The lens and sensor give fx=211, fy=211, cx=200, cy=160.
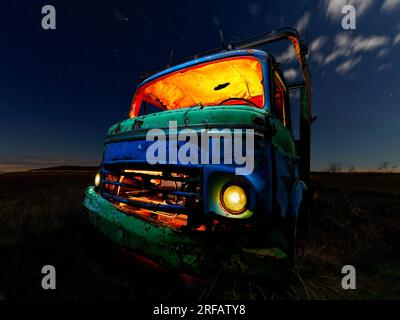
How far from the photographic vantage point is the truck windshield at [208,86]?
2150mm

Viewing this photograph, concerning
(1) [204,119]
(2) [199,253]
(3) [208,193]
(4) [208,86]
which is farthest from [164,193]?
(4) [208,86]

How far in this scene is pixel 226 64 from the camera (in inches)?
85.1

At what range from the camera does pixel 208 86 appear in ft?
8.79

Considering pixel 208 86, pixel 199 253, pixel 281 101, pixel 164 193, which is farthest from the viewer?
pixel 208 86

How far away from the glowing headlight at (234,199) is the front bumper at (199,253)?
19 cm

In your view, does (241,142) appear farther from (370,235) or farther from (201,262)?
(370,235)

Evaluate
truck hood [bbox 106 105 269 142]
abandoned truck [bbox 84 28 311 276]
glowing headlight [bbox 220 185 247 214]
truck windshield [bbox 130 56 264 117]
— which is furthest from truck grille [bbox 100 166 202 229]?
truck windshield [bbox 130 56 264 117]

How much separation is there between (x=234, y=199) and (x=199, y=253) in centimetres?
36

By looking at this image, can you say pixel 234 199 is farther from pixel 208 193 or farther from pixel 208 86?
pixel 208 86

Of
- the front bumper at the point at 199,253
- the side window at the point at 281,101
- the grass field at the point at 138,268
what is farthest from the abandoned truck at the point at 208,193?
the side window at the point at 281,101

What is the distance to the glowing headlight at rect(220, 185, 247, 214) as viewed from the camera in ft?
4.04

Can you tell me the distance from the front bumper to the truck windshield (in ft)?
4.17

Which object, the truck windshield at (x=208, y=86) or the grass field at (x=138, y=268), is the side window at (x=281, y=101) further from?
the grass field at (x=138, y=268)

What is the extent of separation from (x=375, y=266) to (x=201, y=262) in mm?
2252
